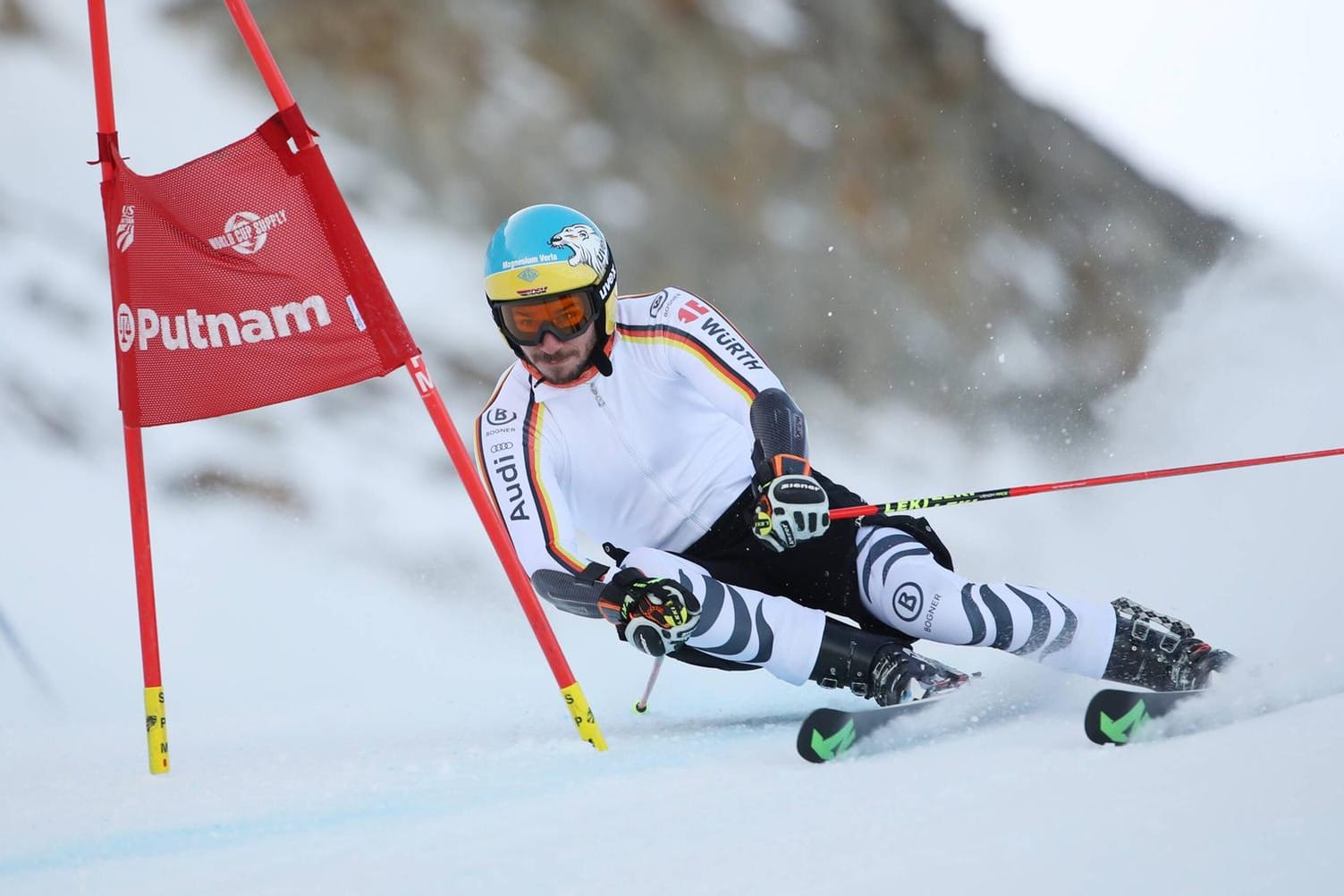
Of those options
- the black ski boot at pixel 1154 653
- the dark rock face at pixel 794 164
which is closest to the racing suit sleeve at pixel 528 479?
the black ski boot at pixel 1154 653

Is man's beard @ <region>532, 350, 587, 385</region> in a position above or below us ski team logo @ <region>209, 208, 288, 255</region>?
above

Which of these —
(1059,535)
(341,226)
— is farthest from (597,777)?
(1059,535)

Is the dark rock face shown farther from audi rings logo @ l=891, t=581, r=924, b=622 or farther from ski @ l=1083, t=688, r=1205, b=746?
ski @ l=1083, t=688, r=1205, b=746

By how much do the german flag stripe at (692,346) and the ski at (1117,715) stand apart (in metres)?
1.21

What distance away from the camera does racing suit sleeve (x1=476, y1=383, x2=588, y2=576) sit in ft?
10.9

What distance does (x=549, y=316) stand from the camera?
3332 mm

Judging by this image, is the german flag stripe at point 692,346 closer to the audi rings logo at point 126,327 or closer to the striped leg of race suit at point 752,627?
the striped leg of race suit at point 752,627

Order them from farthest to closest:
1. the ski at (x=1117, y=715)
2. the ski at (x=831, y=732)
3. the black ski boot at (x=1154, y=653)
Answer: the black ski boot at (x=1154, y=653), the ski at (x=831, y=732), the ski at (x=1117, y=715)

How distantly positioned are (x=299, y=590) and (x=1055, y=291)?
506cm

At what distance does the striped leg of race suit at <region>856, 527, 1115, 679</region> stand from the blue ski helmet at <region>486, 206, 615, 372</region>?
99 centimetres

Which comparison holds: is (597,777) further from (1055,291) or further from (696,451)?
(1055,291)

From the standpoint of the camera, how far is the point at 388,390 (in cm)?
802

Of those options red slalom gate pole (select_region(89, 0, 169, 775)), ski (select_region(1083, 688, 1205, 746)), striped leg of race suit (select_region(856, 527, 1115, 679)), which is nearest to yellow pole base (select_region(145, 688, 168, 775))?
red slalom gate pole (select_region(89, 0, 169, 775))

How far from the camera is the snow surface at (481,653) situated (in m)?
2.05
